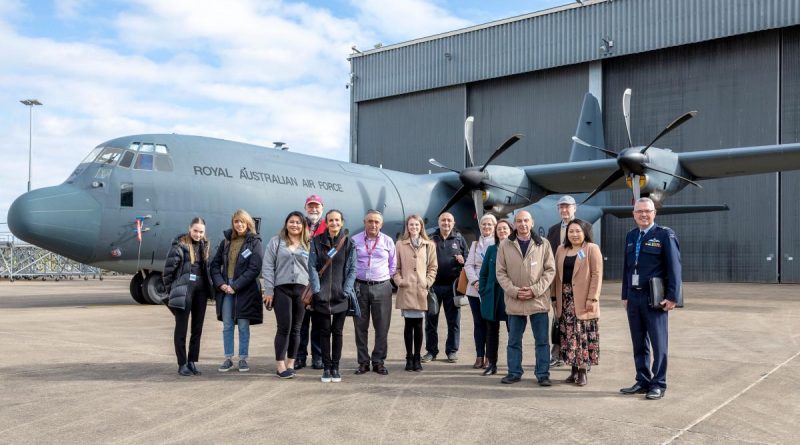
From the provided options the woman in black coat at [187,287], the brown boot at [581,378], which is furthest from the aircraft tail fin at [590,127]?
the woman in black coat at [187,287]

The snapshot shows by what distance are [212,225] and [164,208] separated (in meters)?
1.04

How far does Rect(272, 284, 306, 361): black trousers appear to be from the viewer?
650 cm

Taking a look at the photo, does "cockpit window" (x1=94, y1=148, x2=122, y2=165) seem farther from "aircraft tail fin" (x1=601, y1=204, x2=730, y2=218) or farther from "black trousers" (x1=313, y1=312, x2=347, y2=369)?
"aircraft tail fin" (x1=601, y1=204, x2=730, y2=218)

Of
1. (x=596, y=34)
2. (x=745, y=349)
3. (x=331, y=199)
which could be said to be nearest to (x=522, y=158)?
(x=596, y=34)

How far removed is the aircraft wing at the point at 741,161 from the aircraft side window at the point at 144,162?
43.1 feet

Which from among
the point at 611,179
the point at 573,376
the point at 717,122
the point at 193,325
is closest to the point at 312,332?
the point at 193,325

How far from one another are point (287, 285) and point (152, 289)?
8532mm

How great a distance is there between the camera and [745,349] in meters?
8.20

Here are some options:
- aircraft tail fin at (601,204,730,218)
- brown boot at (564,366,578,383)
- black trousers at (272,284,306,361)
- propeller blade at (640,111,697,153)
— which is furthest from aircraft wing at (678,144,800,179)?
black trousers at (272,284,306,361)

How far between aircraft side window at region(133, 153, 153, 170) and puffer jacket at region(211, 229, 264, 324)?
279 inches

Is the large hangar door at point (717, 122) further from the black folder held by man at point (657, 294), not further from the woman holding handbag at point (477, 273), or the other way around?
the black folder held by man at point (657, 294)

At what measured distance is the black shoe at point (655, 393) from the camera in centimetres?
553

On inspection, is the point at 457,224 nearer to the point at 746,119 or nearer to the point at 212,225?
the point at 212,225

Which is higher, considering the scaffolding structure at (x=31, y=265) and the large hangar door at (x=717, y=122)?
the large hangar door at (x=717, y=122)
